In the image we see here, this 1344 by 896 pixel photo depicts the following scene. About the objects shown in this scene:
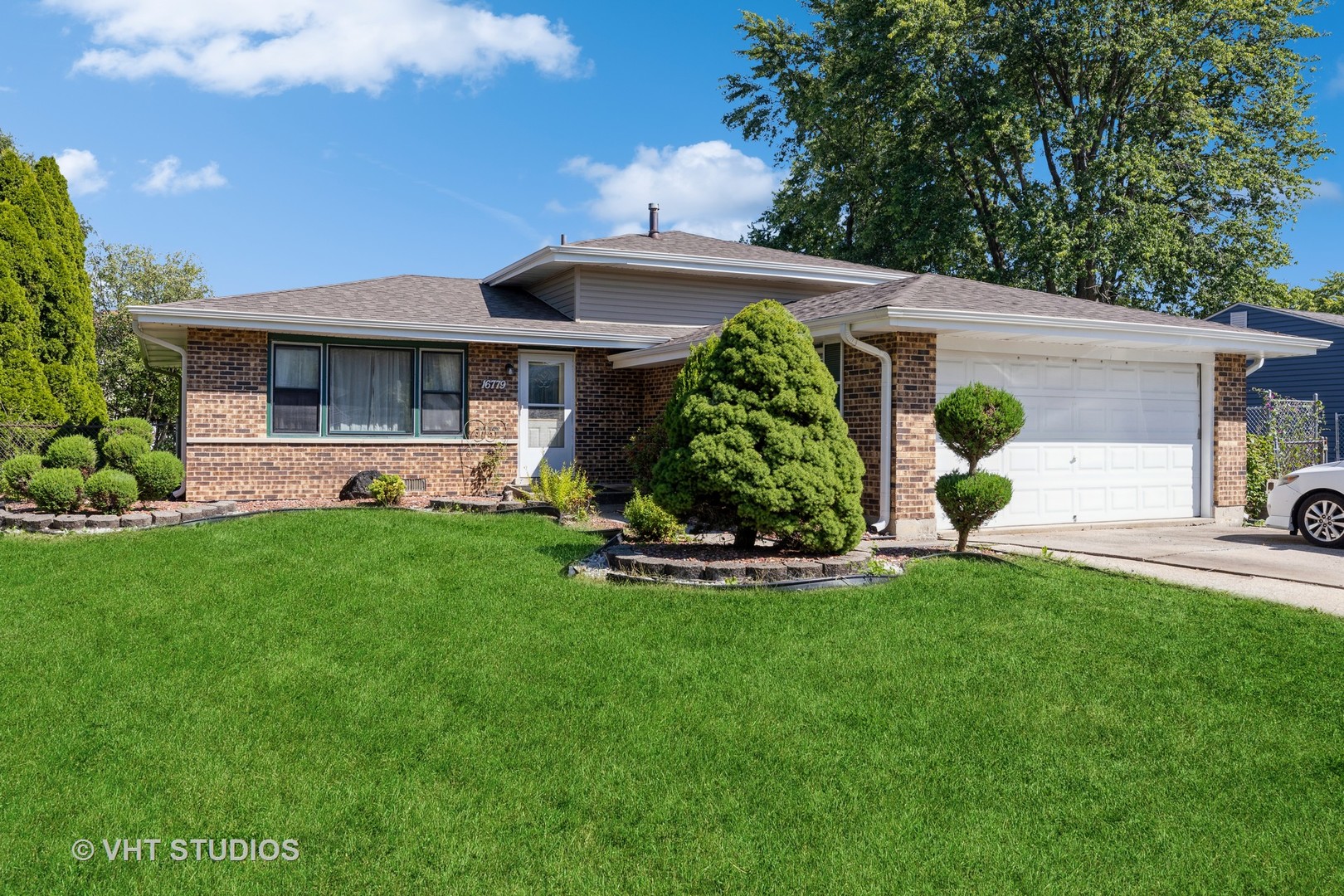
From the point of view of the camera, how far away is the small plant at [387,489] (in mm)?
12906

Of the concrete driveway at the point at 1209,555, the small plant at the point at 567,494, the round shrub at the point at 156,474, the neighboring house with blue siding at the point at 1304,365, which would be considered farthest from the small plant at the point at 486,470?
the neighboring house with blue siding at the point at 1304,365

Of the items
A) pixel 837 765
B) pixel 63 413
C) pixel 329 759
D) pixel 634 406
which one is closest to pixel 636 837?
pixel 837 765

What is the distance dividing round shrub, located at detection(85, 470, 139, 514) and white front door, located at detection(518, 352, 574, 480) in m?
5.76

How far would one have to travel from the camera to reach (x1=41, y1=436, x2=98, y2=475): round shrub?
11.9 metres

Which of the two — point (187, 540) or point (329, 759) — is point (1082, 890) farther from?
point (187, 540)

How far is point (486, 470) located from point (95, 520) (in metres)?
5.64

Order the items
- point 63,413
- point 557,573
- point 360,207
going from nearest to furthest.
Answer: point 557,573 → point 63,413 → point 360,207

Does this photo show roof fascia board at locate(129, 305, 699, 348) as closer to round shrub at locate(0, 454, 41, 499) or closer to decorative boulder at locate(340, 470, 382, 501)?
decorative boulder at locate(340, 470, 382, 501)

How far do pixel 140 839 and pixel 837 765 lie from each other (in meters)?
3.05

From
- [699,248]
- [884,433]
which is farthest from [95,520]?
[699,248]

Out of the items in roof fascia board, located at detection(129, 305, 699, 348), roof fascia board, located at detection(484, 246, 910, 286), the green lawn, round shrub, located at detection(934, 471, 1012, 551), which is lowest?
the green lawn

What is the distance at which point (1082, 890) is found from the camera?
10.9ft

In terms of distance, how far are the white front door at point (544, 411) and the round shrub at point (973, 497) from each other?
8079 mm

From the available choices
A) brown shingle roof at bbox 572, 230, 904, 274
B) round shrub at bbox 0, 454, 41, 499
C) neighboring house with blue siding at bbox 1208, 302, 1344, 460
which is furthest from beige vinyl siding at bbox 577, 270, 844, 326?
neighboring house with blue siding at bbox 1208, 302, 1344, 460
